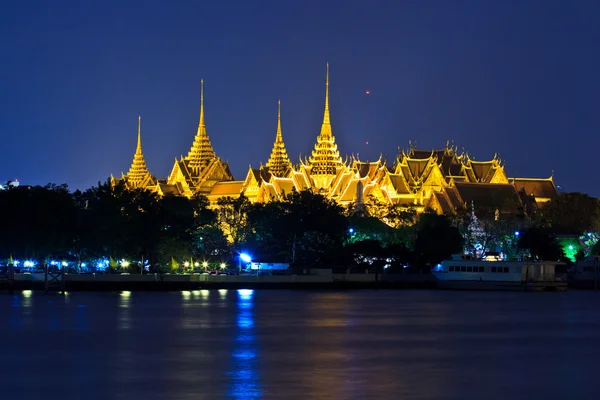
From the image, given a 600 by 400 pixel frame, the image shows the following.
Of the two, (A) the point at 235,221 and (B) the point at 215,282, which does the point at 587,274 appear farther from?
(B) the point at 215,282

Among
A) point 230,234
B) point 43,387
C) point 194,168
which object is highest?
point 194,168

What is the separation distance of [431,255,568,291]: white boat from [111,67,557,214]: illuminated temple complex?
34.5m

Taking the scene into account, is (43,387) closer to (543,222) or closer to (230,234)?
(230,234)

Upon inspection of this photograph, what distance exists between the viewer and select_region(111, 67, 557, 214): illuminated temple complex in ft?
416

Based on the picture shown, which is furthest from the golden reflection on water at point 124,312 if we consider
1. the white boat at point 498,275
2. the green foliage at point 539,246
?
the green foliage at point 539,246

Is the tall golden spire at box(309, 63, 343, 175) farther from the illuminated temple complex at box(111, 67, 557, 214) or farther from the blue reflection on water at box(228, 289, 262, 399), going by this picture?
the blue reflection on water at box(228, 289, 262, 399)

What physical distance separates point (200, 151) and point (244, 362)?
5472 inches

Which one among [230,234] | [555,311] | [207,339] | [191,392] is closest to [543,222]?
[230,234]

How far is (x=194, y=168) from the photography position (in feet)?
561

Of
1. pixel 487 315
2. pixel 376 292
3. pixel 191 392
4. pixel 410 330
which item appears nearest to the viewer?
pixel 191 392

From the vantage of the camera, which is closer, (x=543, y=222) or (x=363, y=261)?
(x=363, y=261)

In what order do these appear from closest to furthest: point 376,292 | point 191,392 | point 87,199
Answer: point 191,392, point 376,292, point 87,199

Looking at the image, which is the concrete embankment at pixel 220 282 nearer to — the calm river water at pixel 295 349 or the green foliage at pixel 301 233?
the green foliage at pixel 301 233

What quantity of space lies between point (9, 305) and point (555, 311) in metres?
Answer: 23.4
